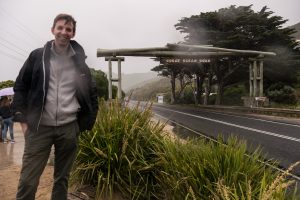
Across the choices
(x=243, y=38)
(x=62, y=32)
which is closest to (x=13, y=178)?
(x=62, y=32)

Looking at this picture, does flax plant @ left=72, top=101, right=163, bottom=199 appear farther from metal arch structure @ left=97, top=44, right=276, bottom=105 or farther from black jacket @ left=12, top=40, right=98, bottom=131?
metal arch structure @ left=97, top=44, right=276, bottom=105

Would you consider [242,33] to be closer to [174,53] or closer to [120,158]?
[174,53]

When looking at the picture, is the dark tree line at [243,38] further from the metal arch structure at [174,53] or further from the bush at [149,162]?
the bush at [149,162]

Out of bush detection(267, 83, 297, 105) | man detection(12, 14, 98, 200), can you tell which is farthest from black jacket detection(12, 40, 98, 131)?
bush detection(267, 83, 297, 105)

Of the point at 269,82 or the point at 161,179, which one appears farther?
the point at 269,82

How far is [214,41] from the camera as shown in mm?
34250

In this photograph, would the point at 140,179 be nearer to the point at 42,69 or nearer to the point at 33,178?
the point at 33,178

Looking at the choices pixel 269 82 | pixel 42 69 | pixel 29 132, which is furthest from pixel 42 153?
pixel 269 82

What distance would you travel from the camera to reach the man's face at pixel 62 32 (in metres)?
3.96

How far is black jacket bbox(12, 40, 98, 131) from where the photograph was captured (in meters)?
3.86

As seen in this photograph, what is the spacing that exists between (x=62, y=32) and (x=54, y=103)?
712mm

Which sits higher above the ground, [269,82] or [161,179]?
[269,82]

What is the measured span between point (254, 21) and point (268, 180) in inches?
1227

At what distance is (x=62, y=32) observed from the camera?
395 cm
